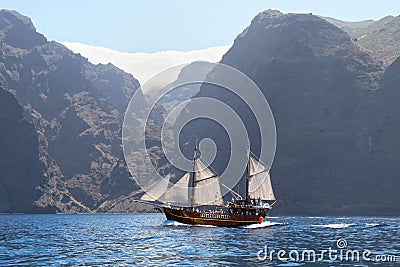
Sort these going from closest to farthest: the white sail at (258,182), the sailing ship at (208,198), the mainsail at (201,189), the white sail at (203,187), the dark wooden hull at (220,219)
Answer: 1. the dark wooden hull at (220,219)
2. the white sail at (203,187)
3. the sailing ship at (208,198)
4. the mainsail at (201,189)
5. the white sail at (258,182)

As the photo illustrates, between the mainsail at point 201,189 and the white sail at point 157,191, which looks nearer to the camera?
the white sail at point 157,191

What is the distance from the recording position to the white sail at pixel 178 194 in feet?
431

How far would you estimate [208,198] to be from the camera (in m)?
131

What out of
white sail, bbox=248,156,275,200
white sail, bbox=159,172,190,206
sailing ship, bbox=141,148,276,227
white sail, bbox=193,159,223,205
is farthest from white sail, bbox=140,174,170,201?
white sail, bbox=248,156,275,200

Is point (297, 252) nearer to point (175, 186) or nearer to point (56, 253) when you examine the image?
point (56, 253)

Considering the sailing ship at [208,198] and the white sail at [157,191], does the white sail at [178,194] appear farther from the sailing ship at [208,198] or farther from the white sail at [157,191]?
the white sail at [157,191]

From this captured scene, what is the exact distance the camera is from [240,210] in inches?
5241

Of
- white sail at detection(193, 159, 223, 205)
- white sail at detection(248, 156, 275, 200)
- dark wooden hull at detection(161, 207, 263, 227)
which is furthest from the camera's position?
white sail at detection(248, 156, 275, 200)

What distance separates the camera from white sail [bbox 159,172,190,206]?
431 ft

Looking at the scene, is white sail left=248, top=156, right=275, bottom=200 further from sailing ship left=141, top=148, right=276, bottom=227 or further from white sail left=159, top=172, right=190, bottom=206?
white sail left=159, top=172, right=190, bottom=206

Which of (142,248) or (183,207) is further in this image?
(183,207)

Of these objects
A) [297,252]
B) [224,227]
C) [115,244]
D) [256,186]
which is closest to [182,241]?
[115,244]

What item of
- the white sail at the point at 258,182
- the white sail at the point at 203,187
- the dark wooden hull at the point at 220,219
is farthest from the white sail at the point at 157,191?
the white sail at the point at 258,182

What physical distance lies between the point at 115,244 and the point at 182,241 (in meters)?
10.5
